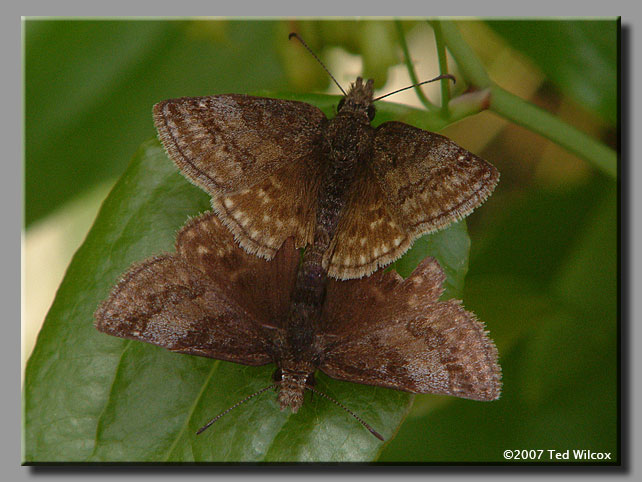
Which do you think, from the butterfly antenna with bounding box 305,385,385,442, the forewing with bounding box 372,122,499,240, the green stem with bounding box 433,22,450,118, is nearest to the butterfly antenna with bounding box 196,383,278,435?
the butterfly antenna with bounding box 305,385,385,442

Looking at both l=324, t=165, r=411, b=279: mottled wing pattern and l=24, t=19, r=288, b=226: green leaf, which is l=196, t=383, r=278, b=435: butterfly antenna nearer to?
l=324, t=165, r=411, b=279: mottled wing pattern

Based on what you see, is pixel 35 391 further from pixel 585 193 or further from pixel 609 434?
pixel 585 193

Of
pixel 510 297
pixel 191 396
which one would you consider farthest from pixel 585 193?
pixel 191 396

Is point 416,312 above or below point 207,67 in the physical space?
below

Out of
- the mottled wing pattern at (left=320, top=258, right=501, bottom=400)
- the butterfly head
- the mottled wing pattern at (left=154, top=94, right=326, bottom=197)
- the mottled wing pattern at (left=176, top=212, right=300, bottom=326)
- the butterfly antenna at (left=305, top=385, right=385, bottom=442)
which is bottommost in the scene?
the butterfly antenna at (left=305, top=385, right=385, bottom=442)

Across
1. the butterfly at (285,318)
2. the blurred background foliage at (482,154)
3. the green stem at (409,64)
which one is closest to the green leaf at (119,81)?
the blurred background foliage at (482,154)
